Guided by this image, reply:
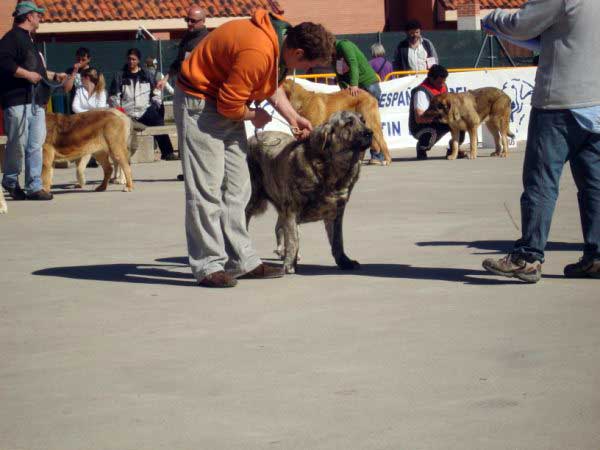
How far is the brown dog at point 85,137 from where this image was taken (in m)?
14.3

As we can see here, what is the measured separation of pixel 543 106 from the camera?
7.52m

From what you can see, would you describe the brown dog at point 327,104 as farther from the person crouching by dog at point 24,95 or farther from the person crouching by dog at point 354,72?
the person crouching by dog at point 24,95

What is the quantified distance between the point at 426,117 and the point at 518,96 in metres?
3.47

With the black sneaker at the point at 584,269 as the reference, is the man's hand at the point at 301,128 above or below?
above

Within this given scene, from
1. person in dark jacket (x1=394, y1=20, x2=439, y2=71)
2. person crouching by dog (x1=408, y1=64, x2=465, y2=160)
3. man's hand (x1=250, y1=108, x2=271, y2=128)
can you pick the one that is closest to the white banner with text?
person in dark jacket (x1=394, y1=20, x2=439, y2=71)

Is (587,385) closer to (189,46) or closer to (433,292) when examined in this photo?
(433,292)

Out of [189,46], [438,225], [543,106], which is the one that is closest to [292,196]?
[543,106]

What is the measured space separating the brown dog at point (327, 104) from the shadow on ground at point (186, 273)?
7.69 m

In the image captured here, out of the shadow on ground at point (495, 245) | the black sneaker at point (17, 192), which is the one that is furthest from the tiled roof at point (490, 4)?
the shadow on ground at point (495, 245)

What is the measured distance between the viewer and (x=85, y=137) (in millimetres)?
14320

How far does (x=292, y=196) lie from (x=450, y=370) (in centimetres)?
303

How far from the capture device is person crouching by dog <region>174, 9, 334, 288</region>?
7465mm

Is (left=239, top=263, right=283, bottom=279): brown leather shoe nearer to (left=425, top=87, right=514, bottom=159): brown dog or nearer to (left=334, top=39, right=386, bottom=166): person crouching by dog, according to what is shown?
(left=334, top=39, right=386, bottom=166): person crouching by dog

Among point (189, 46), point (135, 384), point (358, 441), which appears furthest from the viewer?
point (189, 46)
